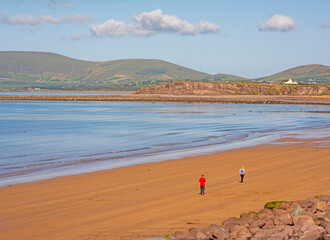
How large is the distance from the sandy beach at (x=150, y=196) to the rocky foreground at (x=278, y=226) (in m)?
2.09

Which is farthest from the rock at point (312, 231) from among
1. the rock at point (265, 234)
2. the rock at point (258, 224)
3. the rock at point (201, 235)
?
the rock at point (201, 235)

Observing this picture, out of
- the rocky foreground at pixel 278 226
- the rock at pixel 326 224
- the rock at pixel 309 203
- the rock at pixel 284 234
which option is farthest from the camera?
the rock at pixel 309 203

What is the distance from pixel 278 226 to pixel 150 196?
863 centimetres

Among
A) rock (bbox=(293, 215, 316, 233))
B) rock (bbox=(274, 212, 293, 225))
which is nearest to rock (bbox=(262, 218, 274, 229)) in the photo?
rock (bbox=(274, 212, 293, 225))

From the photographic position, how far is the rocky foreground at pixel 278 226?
10766 mm

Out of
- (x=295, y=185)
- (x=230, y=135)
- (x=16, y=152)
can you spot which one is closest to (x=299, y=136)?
(x=230, y=135)

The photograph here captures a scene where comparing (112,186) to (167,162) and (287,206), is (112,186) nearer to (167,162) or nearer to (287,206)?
(167,162)

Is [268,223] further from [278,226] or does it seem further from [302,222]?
[302,222]

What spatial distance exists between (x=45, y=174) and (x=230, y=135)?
2739cm

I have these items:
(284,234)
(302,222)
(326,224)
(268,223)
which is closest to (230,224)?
(268,223)

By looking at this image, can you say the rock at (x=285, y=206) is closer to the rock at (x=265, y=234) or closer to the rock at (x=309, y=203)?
the rock at (x=309, y=203)

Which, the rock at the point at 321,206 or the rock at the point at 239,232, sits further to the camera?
the rock at the point at 321,206

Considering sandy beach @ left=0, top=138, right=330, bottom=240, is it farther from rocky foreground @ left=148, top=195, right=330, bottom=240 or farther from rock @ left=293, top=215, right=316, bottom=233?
rock @ left=293, top=215, right=316, bottom=233

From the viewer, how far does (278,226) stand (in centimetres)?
1209
